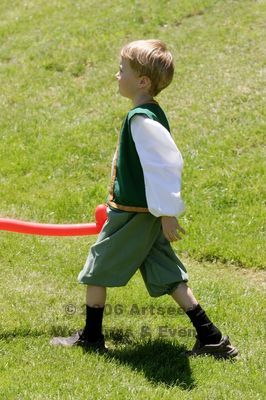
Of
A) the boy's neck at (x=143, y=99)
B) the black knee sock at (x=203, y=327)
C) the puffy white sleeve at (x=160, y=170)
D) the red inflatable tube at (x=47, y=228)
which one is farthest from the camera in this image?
the red inflatable tube at (x=47, y=228)

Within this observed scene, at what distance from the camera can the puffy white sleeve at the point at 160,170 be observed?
4.18m

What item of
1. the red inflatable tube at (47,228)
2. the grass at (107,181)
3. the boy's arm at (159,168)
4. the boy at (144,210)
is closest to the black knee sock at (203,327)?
the boy at (144,210)

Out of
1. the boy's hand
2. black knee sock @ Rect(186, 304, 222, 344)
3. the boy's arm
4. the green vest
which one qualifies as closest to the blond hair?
the green vest

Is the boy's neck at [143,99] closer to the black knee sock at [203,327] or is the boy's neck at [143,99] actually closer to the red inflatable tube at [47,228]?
the red inflatable tube at [47,228]

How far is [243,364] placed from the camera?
4.50 metres

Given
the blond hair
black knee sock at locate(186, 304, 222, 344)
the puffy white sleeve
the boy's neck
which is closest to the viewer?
the puffy white sleeve

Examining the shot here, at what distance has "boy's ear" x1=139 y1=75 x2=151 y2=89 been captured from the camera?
14.3 feet

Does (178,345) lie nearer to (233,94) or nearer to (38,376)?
(38,376)

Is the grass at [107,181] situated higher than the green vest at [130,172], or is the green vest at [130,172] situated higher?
the green vest at [130,172]

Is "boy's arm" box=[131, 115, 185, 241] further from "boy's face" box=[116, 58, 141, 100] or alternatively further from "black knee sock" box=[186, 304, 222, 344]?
"black knee sock" box=[186, 304, 222, 344]

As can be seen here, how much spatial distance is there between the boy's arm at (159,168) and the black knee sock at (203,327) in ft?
2.15

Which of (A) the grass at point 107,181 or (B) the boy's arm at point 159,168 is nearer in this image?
(B) the boy's arm at point 159,168

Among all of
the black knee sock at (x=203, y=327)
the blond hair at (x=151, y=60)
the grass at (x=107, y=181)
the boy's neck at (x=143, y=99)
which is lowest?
the grass at (x=107, y=181)

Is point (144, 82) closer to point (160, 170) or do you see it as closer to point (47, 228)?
point (160, 170)
